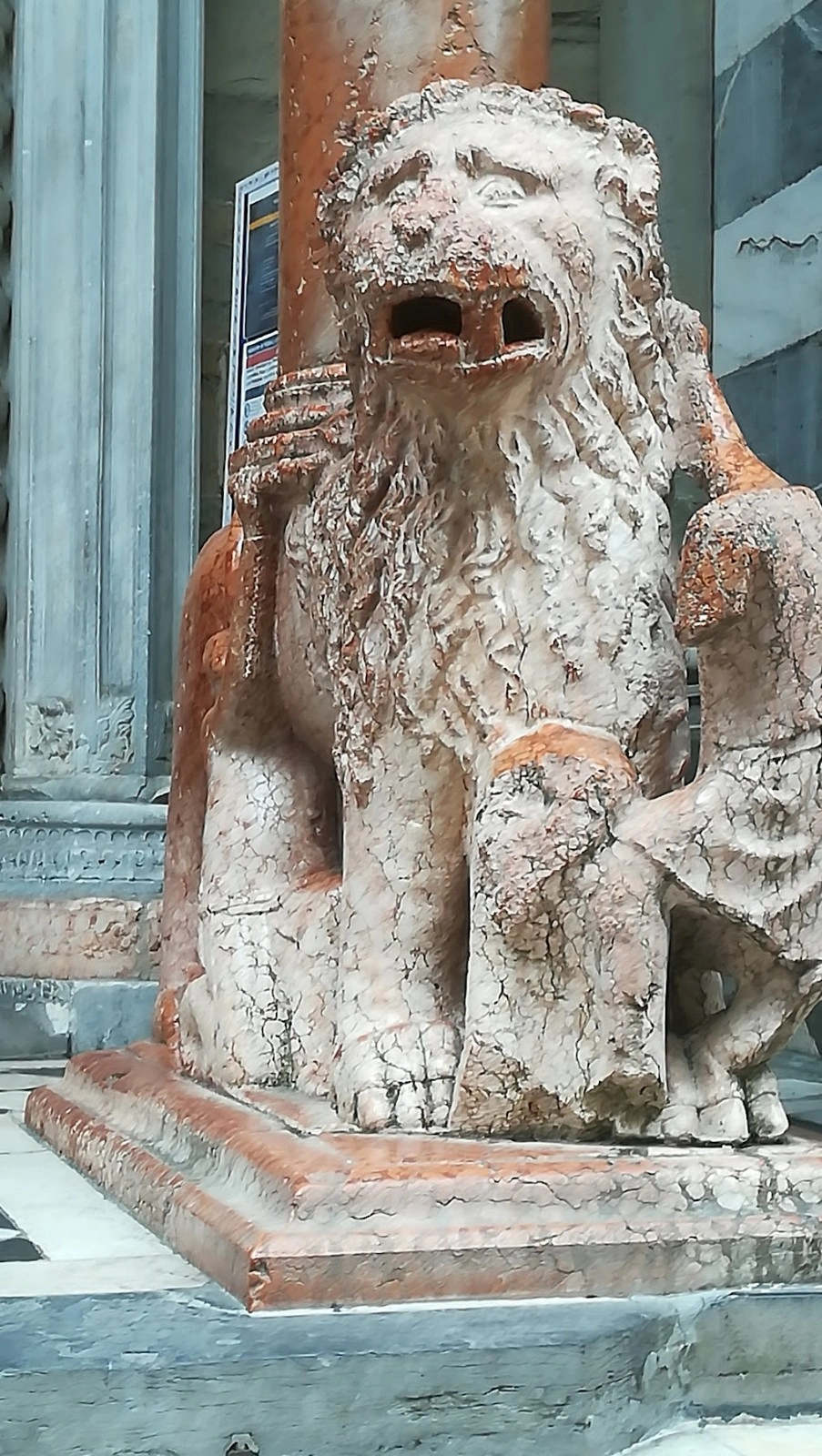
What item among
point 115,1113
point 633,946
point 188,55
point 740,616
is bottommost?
point 115,1113

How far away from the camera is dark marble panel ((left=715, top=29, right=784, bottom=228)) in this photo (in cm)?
346

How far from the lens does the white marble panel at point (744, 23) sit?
344cm

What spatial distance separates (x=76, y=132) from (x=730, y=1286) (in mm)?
3143

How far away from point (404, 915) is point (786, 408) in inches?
70.0

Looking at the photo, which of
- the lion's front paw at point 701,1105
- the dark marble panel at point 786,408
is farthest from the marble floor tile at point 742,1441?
the dark marble panel at point 786,408

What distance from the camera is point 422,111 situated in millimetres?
1893

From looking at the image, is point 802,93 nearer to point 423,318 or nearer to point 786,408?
point 786,408

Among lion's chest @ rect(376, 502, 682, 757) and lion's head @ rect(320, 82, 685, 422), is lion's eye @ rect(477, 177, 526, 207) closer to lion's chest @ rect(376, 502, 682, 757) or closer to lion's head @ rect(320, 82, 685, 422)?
lion's head @ rect(320, 82, 685, 422)

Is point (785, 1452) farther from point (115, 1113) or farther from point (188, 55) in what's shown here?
point (188, 55)

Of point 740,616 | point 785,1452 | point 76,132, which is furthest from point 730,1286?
point 76,132

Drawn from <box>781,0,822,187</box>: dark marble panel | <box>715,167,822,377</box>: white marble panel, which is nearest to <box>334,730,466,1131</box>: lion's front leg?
<box>715,167,822,377</box>: white marble panel

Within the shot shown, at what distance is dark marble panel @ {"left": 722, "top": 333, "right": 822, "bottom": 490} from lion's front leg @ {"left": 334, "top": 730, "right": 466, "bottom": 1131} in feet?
5.13

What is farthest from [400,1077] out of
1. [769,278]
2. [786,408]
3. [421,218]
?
[769,278]

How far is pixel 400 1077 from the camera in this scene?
1845 mm
